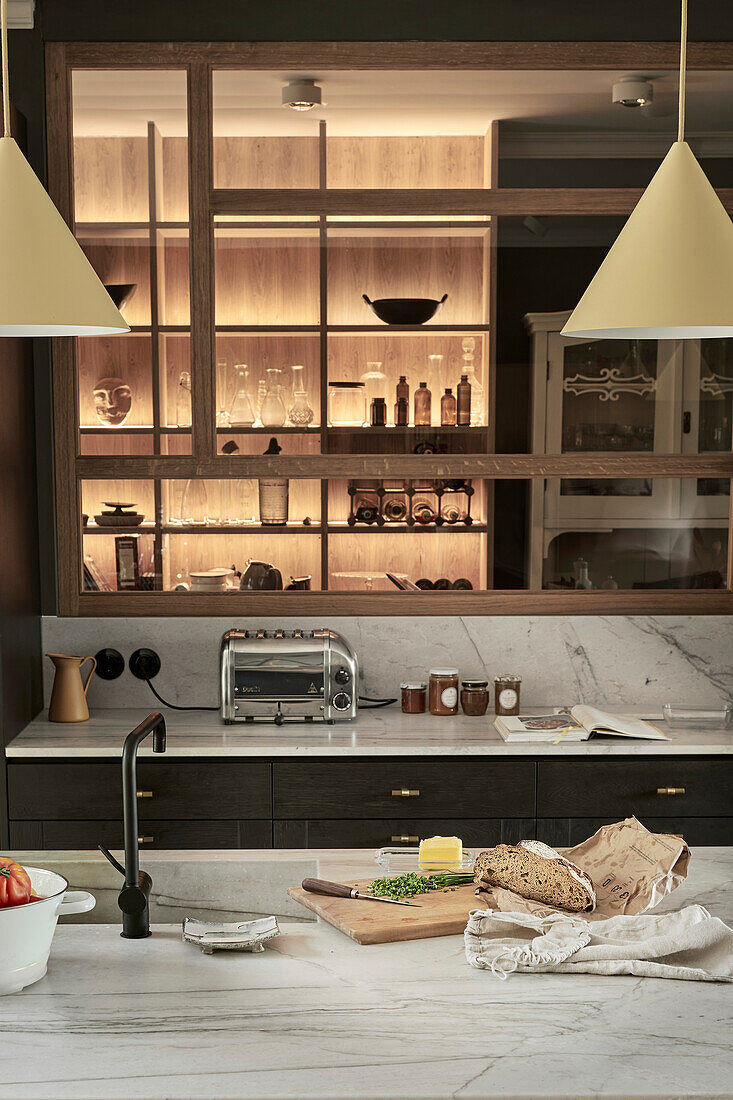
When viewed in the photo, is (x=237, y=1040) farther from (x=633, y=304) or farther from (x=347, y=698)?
(x=347, y=698)

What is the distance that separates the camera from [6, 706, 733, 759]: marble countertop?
9.91 ft

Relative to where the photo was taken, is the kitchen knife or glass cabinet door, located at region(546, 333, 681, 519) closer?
the kitchen knife

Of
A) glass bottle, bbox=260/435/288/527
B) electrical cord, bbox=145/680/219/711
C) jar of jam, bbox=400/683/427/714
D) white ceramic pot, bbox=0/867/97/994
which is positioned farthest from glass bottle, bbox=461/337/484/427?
white ceramic pot, bbox=0/867/97/994

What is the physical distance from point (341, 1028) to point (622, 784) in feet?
6.03

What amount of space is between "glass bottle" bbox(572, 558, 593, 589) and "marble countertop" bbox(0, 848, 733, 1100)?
2.02m

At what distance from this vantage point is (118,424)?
3.46 meters

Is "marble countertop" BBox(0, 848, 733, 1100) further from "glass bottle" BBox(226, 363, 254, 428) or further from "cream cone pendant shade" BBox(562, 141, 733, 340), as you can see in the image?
"glass bottle" BBox(226, 363, 254, 428)

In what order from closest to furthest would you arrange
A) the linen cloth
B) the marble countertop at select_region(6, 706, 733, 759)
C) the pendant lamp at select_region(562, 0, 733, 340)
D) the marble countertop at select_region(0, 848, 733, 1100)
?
the marble countertop at select_region(0, 848, 733, 1100) → the pendant lamp at select_region(562, 0, 733, 340) → the linen cloth → the marble countertop at select_region(6, 706, 733, 759)

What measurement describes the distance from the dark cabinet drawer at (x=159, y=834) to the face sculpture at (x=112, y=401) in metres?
1.27

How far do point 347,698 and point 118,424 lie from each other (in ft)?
3.81

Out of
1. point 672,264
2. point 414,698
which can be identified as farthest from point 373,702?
point 672,264

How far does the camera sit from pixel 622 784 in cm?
307

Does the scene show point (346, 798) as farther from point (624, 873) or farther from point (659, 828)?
point (624, 873)

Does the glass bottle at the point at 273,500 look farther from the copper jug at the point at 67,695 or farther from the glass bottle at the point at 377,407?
the copper jug at the point at 67,695
